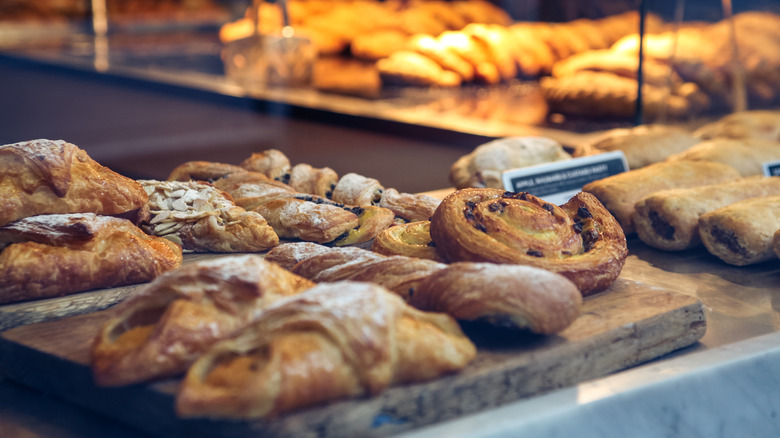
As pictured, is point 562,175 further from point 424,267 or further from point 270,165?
point 424,267

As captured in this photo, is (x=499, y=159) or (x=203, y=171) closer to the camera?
(x=203, y=171)

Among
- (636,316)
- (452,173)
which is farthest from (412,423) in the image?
(452,173)

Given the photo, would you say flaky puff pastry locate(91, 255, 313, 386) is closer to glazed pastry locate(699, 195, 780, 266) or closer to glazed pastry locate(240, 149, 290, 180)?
glazed pastry locate(240, 149, 290, 180)

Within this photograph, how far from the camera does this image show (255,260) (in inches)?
43.9

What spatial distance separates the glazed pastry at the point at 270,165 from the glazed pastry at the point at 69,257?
67 cm

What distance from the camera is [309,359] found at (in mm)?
940

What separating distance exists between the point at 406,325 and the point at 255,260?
24cm

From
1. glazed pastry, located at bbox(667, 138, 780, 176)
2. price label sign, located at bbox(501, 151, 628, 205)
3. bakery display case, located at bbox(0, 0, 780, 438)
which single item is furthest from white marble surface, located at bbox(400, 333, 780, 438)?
glazed pastry, located at bbox(667, 138, 780, 176)

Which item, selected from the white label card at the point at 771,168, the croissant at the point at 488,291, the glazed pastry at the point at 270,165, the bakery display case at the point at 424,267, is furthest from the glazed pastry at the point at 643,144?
the croissant at the point at 488,291

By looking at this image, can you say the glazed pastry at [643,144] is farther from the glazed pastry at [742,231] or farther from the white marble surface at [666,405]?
the white marble surface at [666,405]

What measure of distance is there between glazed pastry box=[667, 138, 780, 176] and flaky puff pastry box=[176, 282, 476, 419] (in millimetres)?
1570

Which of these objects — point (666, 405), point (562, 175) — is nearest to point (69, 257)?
point (666, 405)

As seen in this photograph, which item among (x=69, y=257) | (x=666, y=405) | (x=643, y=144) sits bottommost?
(x=666, y=405)

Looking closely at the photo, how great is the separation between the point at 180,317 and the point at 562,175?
1329 millimetres
